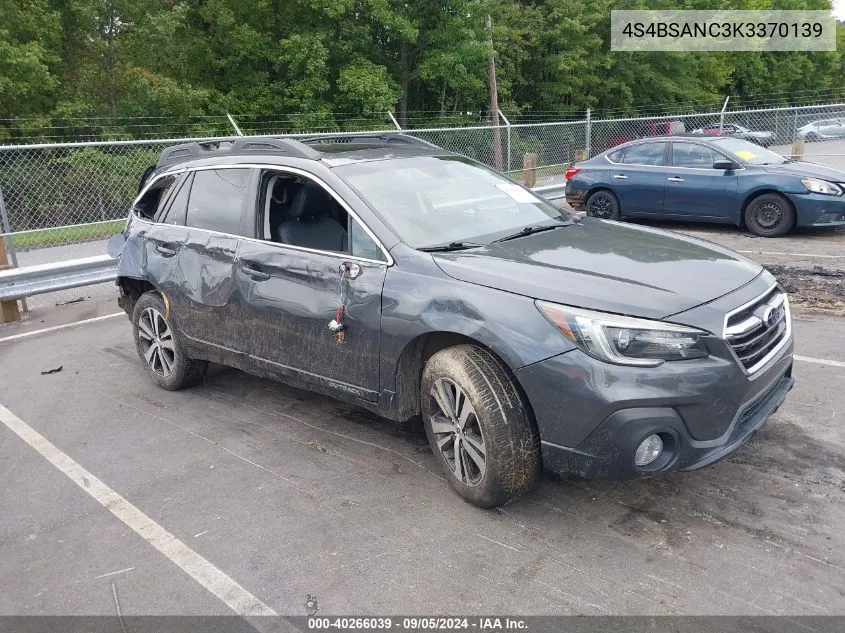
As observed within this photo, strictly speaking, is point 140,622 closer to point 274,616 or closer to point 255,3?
point 274,616

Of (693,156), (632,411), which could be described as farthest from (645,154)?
(632,411)

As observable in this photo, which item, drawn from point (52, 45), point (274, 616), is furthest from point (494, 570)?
point (52, 45)

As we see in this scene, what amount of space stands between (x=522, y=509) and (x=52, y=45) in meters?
24.2

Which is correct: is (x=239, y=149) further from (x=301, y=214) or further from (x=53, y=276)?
(x=53, y=276)

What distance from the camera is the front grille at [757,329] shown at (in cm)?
304

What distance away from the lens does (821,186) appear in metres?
9.40

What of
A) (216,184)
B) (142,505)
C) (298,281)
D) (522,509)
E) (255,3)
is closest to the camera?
(522,509)

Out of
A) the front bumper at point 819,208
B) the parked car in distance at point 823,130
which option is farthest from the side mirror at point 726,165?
the parked car in distance at point 823,130

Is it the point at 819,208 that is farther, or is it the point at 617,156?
the point at 617,156

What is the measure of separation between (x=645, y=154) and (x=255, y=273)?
28.0 ft

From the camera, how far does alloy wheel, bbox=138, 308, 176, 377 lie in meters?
5.24

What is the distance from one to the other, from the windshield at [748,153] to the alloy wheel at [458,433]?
8.29 meters

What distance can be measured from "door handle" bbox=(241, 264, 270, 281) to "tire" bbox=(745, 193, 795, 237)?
8063mm

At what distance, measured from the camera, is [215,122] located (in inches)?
888
